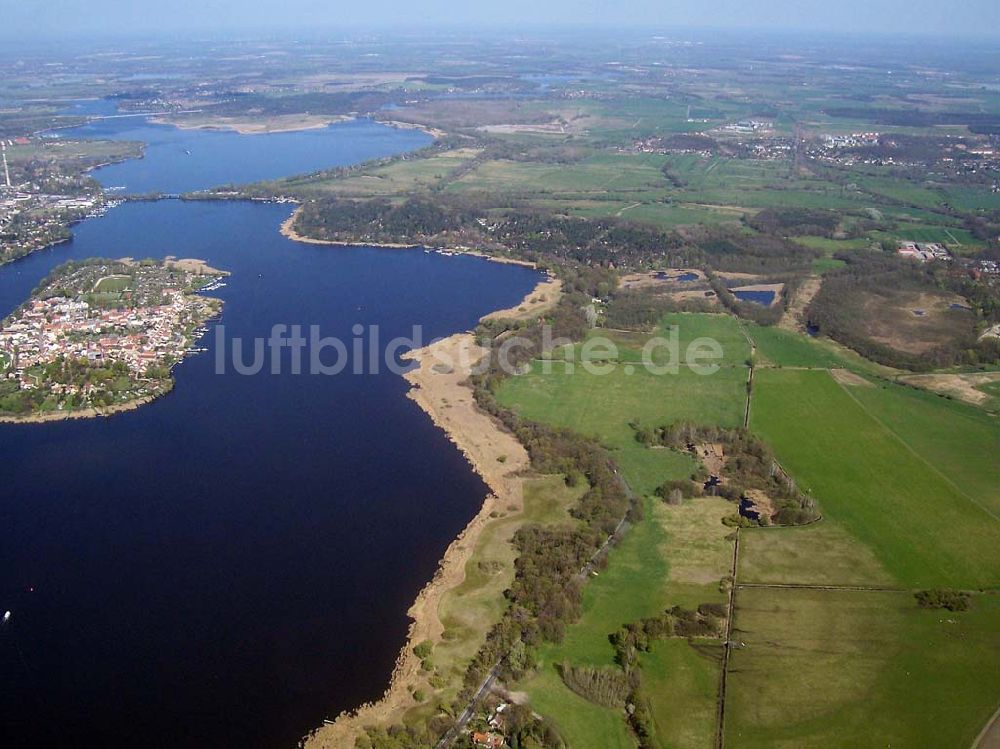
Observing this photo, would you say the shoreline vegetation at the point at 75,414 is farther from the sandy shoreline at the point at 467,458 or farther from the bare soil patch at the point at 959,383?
the bare soil patch at the point at 959,383

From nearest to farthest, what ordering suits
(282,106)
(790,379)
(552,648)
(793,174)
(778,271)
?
1. (552,648)
2. (790,379)
3. (778,271)
4. (793,174)
5. (282,106)

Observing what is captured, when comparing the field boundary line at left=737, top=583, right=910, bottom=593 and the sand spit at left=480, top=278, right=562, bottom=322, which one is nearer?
the field boundary line at left=737, top=583, right=910, bottom=593

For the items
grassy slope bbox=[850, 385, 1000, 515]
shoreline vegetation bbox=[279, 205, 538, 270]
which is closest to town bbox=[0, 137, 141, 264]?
shoreline vegetation bbox=[279, 205, 538, 270]

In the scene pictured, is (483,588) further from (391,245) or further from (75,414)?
(391,245)

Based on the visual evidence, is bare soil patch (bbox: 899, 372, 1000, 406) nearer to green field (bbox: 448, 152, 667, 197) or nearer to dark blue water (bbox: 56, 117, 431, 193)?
green field (bbox: 448, 152, 667, 197)

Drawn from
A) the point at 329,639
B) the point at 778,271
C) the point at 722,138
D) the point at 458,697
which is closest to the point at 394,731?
the point at 458,697

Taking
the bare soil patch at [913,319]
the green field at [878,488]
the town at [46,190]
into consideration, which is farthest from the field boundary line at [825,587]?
the town at [46,190]

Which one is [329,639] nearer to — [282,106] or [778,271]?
[778,271]
